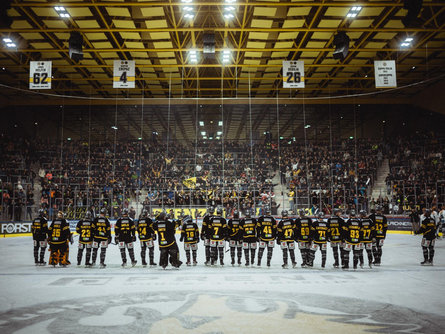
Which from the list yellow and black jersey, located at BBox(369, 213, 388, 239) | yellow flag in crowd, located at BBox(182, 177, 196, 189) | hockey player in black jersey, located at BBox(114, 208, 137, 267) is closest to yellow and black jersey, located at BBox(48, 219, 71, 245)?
hockey player in black jersey, located at BBox(114, 208, 137, 267)

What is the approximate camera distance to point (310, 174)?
82.2 ft

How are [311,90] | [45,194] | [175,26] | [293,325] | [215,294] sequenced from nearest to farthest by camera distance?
[293,325] → [215,294] → [175,26] → [45,194] → [311,90]

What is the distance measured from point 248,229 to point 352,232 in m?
3.17

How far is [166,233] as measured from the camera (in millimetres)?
10492

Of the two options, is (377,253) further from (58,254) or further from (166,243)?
(58,254)

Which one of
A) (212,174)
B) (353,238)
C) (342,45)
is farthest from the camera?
(212,174)

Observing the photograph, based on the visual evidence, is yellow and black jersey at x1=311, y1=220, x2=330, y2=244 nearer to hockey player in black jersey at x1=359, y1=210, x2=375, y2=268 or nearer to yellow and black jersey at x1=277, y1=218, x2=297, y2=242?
yellow and black jersey at x1=277, y1=218, x2=297, y2=242

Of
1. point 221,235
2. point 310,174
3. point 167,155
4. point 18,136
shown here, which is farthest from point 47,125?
point 221,235

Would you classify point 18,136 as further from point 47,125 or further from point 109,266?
point 109,266

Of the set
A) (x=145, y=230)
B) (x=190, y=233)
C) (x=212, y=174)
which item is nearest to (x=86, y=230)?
(x=145, y=230)

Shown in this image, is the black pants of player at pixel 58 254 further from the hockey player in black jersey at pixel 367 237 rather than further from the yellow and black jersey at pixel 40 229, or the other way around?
the hockey player in black jersey at pixel 367 237

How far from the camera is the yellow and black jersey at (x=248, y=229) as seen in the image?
1095 centimetres

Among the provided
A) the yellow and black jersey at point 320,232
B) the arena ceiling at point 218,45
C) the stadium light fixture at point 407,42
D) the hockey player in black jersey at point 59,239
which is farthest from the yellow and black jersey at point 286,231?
the stadium light fixture at point 407,42

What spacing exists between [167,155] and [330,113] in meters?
13.7
